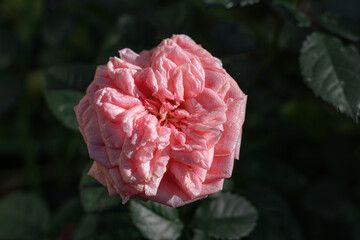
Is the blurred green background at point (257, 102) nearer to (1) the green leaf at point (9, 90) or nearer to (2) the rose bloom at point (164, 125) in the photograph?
(1) the green leaf at point (9, 90)

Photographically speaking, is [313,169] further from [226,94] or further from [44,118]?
[44,118]

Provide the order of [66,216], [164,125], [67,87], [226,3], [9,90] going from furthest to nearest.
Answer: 1. [9,90]
2. [66,216]
3. [67,87]
4. [226,3]
5. [164,125]

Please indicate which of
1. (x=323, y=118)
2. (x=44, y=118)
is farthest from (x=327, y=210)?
(x=44, y=118)

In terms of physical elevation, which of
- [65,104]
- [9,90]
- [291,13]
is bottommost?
[9,90]

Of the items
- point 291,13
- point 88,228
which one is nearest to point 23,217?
point 88,228

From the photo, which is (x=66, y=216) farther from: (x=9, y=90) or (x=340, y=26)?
(x=340, y=26)

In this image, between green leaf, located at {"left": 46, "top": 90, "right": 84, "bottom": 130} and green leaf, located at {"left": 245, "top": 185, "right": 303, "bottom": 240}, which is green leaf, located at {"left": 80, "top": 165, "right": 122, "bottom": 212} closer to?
green leaf, located at {"left": 46, "top": 90, "right": 84, "bottom": 130}

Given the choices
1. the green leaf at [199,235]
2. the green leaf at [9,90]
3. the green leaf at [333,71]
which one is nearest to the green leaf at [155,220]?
the green leaf at [199,235]
